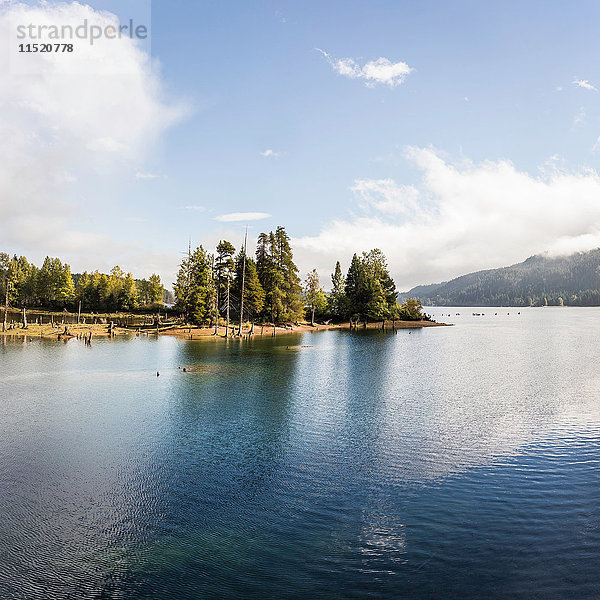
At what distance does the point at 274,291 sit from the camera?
11431 centimetres

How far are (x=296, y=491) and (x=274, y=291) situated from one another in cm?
9561

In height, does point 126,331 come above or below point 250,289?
below

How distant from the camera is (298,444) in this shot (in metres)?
26.0

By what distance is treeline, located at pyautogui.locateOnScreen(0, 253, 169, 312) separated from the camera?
156 m

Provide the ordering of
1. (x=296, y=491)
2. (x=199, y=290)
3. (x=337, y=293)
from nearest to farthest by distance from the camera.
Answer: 1. (x=296, y=491)
2. (x=199, y=290)
3. (x=337, y=293)

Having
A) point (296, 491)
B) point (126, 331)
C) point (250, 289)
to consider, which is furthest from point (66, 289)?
point (296, 491)

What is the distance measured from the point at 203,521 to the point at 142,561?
298 centimetres

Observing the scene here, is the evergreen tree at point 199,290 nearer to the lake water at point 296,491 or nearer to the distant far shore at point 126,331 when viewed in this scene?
the distant far shore at point 126,331

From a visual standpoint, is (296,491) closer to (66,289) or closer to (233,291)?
(233,291)

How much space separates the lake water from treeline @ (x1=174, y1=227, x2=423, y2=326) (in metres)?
62.6

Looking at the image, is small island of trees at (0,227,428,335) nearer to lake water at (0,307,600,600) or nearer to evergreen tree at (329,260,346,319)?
evergreen tree at (329,260,346,319)

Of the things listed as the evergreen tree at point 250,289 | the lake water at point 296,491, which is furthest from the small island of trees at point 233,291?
the lake water at point 296,491

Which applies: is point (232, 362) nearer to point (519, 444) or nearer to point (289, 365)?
point (289, 365)

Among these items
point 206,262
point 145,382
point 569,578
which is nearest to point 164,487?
point 569,578
